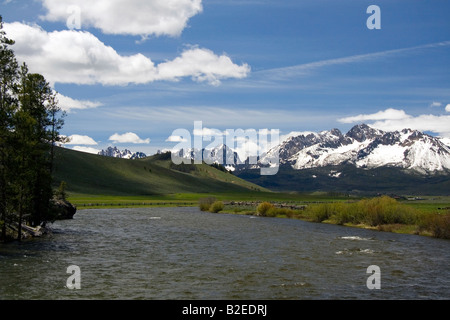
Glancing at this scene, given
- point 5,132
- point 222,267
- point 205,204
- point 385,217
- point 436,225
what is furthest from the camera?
point 205,204

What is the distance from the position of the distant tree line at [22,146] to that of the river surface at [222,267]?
450 cm

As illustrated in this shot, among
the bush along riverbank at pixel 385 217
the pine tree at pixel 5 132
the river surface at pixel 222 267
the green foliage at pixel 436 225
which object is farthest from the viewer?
the bush along riverbank at pixel 385 217

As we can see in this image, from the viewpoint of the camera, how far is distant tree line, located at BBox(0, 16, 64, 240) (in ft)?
158

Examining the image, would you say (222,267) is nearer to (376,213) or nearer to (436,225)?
(436,225)

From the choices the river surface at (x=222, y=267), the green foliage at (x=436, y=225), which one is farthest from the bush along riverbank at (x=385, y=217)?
the river surface at (x=222, y=267)

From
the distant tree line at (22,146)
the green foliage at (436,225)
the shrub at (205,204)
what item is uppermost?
the distant tree line at (22,146)

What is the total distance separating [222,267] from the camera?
37.3 metres

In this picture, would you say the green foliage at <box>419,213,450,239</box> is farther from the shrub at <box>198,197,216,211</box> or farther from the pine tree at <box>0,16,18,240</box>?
the shrub at <box>198,197,216,211</box>

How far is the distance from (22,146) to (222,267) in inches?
1167

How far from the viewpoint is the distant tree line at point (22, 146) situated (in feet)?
158

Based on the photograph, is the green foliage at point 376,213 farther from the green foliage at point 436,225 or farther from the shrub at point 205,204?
the shrub at point 205,204

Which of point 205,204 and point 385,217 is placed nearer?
point 385,217

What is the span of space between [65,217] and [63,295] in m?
68.4

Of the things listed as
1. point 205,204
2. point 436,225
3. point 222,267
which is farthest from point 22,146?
point 205,204
